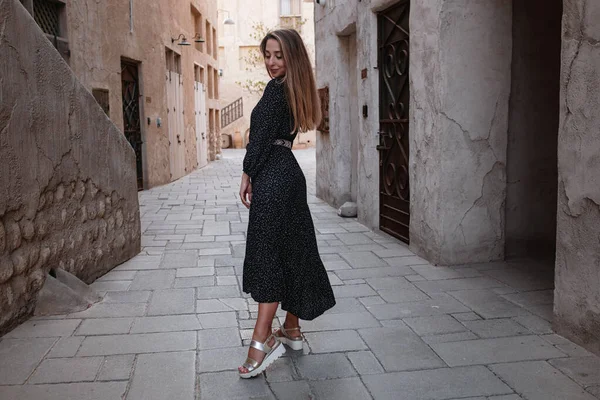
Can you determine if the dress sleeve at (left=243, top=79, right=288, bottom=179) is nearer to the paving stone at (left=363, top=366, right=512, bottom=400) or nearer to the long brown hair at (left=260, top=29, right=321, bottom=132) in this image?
the long brown hair at (left=260, top=29, right=321, bottom=132)

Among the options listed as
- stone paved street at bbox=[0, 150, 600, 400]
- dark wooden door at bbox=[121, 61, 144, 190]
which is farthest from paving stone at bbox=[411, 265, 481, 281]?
dark wooden door at bbox=[121, 61, 144, 190]

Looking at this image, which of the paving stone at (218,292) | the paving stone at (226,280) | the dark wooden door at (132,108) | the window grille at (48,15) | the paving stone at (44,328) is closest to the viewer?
the paving stone at (44,328)

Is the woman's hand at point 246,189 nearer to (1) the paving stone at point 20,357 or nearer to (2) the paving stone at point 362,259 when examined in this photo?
(1) the paving stone at point 20,357

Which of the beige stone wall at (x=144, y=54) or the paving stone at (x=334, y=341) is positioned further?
the beige stone wall at (x=144, y=54)

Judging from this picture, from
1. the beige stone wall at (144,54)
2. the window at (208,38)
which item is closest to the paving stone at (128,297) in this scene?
the beige stone wall at (144,54)

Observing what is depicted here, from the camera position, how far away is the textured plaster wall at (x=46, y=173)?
341cm

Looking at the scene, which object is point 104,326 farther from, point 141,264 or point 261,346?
point 141,264

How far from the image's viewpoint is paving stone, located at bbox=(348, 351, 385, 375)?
2.94 metres

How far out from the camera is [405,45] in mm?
5766

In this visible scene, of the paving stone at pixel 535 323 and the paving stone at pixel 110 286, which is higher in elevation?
the paving stone at pixel 110 286

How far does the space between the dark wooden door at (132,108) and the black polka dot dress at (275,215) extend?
28.6ft

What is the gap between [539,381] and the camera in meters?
2.78

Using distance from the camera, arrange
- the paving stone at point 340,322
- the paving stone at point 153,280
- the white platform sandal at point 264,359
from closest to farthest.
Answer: the white platform sandal at point 264,359, the paving stone at point 340,322, the paving stone at point 153,280

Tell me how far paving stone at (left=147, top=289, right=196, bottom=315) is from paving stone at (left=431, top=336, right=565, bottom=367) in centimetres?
169
